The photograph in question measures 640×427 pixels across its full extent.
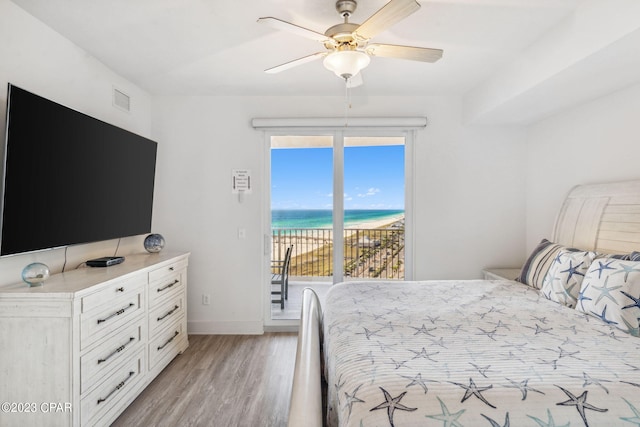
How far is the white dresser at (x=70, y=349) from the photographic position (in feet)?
5.86

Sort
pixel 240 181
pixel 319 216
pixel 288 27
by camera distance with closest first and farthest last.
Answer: pixel 288 27 < pixel 240 181 < pixel 319 216

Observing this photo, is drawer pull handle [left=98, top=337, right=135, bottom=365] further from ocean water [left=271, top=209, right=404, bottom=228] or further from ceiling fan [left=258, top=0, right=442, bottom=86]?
ceiling fan [left=258, top=0, right=442, bottom=86]

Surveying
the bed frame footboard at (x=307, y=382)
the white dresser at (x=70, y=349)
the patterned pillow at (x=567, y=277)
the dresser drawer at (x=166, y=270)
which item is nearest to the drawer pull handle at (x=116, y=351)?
the white dresser at (x=70, y=349)

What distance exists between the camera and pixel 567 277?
2158mm

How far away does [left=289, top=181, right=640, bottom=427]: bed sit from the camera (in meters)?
1.10

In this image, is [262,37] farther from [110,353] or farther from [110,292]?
[110,353]

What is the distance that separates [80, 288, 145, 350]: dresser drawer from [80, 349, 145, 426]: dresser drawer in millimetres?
279

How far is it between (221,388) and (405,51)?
8.25 ft

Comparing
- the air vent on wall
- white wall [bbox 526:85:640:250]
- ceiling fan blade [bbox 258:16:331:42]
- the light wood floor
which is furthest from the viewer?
the air vent on wall

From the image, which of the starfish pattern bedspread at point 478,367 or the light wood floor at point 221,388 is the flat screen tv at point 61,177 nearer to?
the light wood floor at point 221,388

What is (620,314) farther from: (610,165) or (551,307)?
(610,165)

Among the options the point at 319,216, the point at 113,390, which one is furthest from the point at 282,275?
the point at 113,390

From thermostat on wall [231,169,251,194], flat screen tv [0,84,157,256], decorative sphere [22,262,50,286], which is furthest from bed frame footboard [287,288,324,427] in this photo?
thermostat on wall [231,169,251,194]

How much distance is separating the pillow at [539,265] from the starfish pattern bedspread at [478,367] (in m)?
0.50
